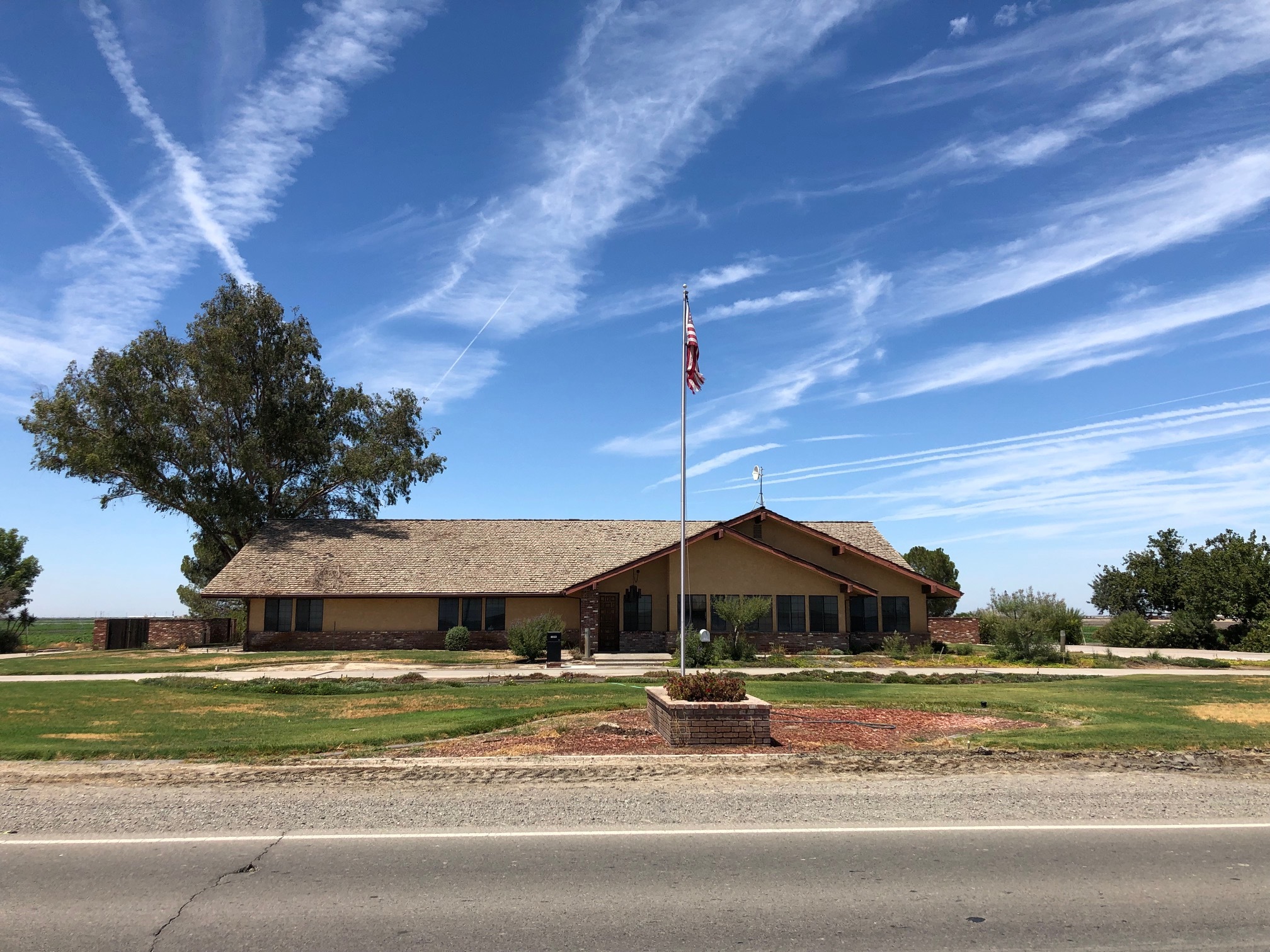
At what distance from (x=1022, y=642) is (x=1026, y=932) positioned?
26.0 metres

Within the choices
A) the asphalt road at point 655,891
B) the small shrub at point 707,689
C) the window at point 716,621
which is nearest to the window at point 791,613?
the window at point 716,621

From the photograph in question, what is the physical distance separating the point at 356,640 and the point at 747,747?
92.1 feet

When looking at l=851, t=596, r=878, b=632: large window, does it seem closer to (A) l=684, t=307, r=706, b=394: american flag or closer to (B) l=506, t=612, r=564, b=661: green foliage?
(B) l=506, t=612, r=564, b=661: green foliage

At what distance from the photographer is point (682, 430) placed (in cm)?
1614

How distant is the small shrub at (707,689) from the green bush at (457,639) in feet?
76.4

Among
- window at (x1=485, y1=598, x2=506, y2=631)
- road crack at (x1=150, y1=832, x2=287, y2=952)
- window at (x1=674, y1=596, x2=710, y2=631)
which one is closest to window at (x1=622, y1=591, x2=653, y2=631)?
window at (x1=674, y1=596, x2=710, y2=631)

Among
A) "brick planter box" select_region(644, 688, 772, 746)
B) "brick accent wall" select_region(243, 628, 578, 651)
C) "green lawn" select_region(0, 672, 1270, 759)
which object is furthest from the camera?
"brick accent wall" select_region(243, 628, 578, 651)

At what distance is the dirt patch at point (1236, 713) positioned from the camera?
565 inches

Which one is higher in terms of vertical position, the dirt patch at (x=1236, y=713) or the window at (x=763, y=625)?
the window at (x=763, y=625)

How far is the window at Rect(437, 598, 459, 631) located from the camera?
121ft

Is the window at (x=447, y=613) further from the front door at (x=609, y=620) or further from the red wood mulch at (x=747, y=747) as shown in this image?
the red wood mulch at (x=747, y=747)

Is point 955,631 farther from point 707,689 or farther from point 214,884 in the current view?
point 214,884

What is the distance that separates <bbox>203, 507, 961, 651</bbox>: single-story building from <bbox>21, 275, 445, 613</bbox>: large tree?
5.28 m

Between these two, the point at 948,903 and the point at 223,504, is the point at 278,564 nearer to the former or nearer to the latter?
the point at 223,504
